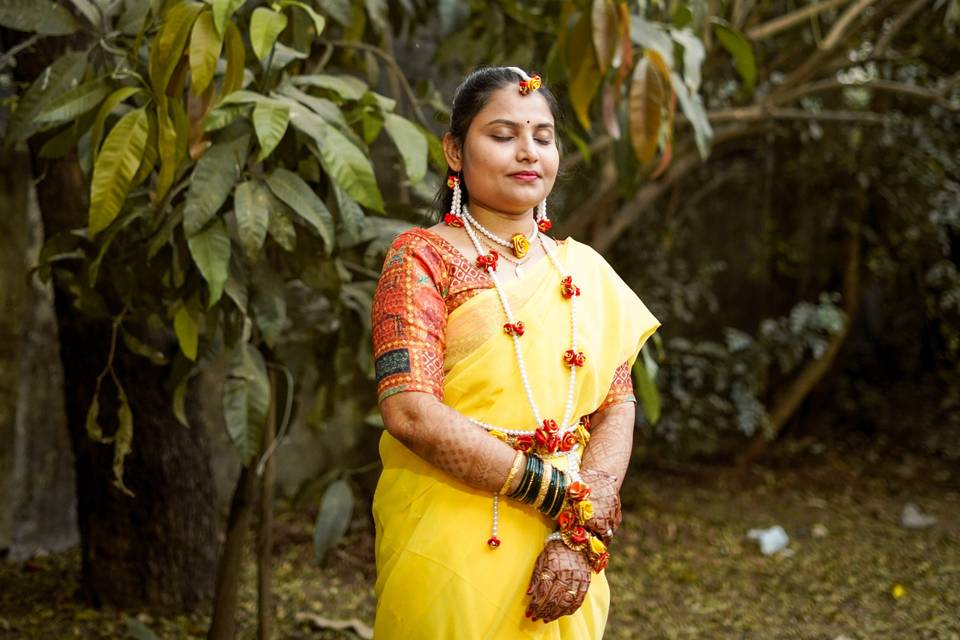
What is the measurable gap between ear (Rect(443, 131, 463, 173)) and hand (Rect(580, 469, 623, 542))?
49 centimetres

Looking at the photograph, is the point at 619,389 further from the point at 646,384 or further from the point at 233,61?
the point at 233,61

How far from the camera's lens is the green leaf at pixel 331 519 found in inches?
89.7

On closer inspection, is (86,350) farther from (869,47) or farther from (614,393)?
(869,47)

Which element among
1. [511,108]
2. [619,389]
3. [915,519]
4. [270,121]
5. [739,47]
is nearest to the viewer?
[511,108]

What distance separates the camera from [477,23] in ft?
9.48

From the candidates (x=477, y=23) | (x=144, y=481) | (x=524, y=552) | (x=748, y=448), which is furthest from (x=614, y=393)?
(x=748, y=448)

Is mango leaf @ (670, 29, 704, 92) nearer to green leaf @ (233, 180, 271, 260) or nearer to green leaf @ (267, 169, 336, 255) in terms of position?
green leaf @ (267, 169, 336, 255)

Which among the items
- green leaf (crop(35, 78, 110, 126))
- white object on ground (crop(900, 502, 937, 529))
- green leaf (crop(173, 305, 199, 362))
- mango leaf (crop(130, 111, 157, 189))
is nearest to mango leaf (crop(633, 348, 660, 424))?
green leaf (crop(173, 305, 199, 362))

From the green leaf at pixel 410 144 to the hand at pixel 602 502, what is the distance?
2.29ft

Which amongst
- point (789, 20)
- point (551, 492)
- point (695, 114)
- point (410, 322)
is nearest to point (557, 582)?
point (551, 492)

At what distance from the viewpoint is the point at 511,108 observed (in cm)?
145

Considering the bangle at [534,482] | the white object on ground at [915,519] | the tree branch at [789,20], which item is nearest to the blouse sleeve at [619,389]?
the bangle at [534,482]

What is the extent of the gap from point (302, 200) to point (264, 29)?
297mm

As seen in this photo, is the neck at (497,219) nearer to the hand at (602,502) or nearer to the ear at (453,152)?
the ear at (453,152)
